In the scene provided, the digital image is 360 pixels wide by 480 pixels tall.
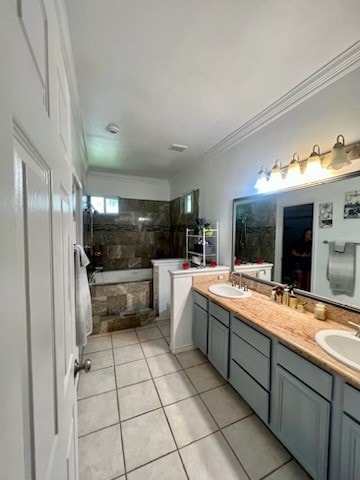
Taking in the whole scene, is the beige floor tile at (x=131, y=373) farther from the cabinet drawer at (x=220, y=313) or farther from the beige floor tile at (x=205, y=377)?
the cabinet drawer at (x=220, y=313)

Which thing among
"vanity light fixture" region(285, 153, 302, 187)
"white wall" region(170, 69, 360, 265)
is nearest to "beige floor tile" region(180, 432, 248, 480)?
"white wall" region(170, 69, 360, 265)

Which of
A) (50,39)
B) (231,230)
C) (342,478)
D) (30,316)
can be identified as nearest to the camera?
(30,316)

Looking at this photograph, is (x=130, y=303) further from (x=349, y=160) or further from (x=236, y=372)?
(x=349, y=160)

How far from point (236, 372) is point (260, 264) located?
1.05 m

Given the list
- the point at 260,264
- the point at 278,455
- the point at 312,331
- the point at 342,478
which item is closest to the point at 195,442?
the point at 278,455

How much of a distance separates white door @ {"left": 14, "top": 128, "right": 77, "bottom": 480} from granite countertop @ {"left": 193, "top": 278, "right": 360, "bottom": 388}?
45.7 inches

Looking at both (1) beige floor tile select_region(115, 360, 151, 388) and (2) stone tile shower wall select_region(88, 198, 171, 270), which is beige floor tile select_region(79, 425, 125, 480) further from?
(2) stone tile shower wall select_region(88, 198, 171, 270)

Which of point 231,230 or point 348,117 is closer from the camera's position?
point 348,117

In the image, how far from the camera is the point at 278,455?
1330 mm

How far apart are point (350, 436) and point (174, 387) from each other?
136cm

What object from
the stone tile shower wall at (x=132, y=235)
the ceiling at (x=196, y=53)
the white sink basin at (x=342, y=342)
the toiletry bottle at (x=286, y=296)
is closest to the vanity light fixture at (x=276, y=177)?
the ceiling at (x=196, y=53)

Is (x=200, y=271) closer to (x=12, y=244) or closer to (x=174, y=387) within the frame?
(x=174, y=387)

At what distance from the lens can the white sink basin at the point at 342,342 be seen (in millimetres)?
1189

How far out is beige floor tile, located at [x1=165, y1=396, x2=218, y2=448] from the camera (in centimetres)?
145
